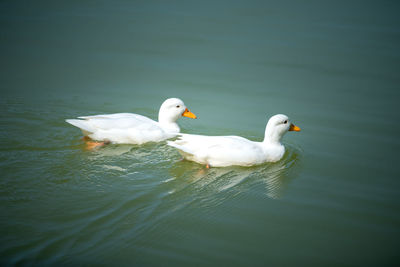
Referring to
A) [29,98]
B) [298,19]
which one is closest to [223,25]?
[298,19]

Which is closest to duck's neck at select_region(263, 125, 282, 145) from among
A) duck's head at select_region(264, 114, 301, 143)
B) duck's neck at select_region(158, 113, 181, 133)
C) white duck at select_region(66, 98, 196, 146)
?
duck's head at select_region(264, 114, 301, 143)

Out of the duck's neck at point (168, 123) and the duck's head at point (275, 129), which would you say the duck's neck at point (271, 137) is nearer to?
the duck's head at point (275, 129)

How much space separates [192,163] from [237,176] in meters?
0.80

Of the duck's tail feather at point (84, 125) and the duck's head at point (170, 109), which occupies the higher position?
the duck's head at point (170, 109)

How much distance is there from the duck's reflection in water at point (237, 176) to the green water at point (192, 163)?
32 millimetres

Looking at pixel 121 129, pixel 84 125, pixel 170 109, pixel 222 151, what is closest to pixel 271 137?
pixel 222 151

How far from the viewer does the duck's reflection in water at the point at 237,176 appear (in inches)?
205

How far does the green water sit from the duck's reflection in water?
3 cm

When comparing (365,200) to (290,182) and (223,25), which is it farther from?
(223,25)

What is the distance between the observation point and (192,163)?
5980 millimetres

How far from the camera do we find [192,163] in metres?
5.98

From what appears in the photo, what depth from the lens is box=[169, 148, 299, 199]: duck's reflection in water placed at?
5.21 m

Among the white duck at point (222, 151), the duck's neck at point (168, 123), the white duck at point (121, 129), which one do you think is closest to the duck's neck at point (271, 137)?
the white duck at point (222, 151)

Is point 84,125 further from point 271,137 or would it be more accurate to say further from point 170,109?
point 271,137
